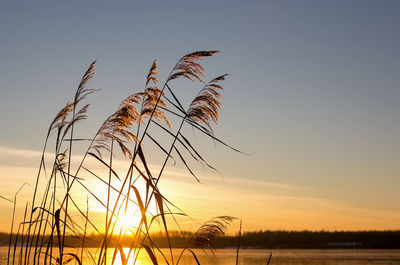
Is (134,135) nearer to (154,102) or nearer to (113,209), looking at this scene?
(154,102)

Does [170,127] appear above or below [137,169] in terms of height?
above

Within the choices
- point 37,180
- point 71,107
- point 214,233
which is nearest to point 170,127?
point 214,233

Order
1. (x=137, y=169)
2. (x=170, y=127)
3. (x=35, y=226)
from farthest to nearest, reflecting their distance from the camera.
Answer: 1. (x=35, y=226)
2. (x=170, y=127)
3. (x=137, y=169)

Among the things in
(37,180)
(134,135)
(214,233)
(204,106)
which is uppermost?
(204,106)

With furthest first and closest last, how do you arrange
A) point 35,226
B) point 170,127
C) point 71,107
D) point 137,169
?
point 35,226 → point 71,107 → point 170,127 → point 137,169

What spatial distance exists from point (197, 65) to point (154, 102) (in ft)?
1.47

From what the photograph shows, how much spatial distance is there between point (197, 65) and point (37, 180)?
201cm

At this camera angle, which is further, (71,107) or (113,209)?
(71,107)

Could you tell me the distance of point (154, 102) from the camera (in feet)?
13.6

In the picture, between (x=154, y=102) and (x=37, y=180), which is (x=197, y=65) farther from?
(x=37, y=180)

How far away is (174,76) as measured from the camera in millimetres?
4113

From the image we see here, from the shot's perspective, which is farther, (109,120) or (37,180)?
(37,180)

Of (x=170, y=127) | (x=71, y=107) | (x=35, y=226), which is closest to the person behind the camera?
(x=170, y=127)

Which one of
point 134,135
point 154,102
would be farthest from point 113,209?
point 154,102
